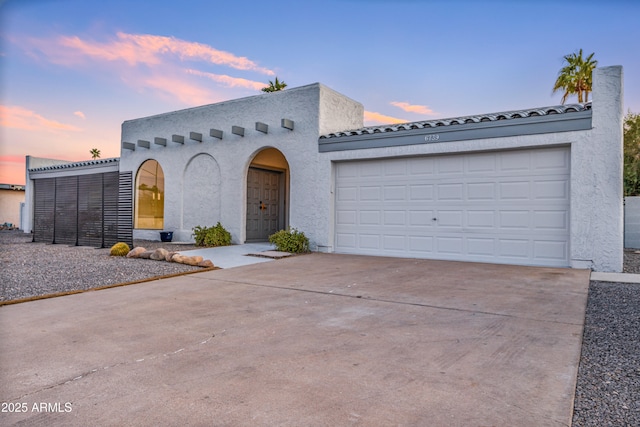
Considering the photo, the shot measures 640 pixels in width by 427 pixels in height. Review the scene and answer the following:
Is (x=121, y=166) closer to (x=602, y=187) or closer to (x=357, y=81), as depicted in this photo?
(x=357, y=81)

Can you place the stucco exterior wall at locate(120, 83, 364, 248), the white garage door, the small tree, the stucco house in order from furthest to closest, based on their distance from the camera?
the small tree, the stucco exterior wall at locate(120, 83, 364, 248), the white garage door, the stucco house

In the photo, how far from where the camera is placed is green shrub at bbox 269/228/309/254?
10359mm

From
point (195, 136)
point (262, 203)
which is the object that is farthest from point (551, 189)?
point (195, 136)

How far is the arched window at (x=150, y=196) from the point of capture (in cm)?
1431

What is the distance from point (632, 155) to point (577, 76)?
19.9 feet

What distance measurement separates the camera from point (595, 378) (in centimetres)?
276

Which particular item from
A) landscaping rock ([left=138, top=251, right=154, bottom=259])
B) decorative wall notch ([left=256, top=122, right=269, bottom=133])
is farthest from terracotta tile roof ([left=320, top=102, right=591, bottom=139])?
landscaping rock ([left=138, top=251, right=154, bottom=259])

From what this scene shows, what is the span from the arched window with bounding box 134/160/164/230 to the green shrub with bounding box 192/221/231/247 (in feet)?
9.72

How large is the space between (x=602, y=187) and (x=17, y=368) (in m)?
9.05

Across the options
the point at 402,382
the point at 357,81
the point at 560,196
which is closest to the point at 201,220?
the point at 357,81

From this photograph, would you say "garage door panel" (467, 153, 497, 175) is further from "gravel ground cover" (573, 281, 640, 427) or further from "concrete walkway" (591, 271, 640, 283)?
"gravel ground cover" (573, 281, 640, 427)

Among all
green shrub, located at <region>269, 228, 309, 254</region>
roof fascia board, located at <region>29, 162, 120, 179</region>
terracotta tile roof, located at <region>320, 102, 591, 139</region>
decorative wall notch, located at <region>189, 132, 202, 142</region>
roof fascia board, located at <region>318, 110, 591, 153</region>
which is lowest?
green shrub, located at <region>269, 228, 309, 254</region>

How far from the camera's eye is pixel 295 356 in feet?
10.4

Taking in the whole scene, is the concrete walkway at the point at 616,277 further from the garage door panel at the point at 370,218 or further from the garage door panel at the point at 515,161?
the garage door panel at the point at 370,218
